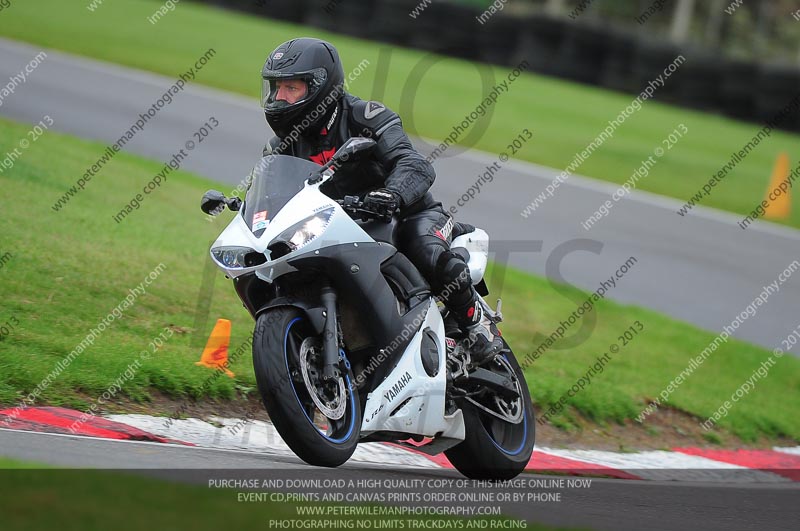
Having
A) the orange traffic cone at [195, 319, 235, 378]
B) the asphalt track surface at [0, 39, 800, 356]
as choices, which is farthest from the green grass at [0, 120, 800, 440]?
the asphalt track surface at [0, 39, 800, 356]

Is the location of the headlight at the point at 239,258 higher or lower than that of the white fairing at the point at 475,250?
higher

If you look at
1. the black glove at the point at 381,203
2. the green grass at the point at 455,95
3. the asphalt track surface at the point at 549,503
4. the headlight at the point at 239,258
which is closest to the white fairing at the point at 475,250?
the black glove at the point at 381,203

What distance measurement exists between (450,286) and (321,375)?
1134 millimetres

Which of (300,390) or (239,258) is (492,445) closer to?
(300,390)

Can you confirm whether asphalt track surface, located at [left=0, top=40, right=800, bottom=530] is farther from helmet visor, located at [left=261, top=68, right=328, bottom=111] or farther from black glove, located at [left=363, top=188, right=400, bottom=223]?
helmet visor, located at [left=261, top=68, right=328, bottom=111]

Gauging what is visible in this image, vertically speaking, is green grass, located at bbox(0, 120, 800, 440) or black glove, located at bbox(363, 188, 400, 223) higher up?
black glove, located at bbox(363, 188, 400, 223)

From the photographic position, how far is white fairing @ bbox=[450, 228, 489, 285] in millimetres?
6535

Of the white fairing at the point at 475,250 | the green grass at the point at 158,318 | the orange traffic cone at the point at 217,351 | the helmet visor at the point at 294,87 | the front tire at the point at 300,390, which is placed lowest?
the green grass at the point at 158,318

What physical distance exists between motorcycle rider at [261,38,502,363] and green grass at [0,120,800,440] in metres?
1.78

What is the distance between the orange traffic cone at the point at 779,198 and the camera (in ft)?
60.4

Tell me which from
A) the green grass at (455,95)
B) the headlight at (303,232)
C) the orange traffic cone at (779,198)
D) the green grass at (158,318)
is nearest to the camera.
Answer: the headlight at (303,232)

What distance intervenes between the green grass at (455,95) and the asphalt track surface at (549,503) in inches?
382

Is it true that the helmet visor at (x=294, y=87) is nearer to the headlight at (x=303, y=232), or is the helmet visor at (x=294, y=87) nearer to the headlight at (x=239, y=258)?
the headlight at (x=303, y=232)

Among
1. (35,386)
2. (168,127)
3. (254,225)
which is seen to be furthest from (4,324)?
(168,127)
